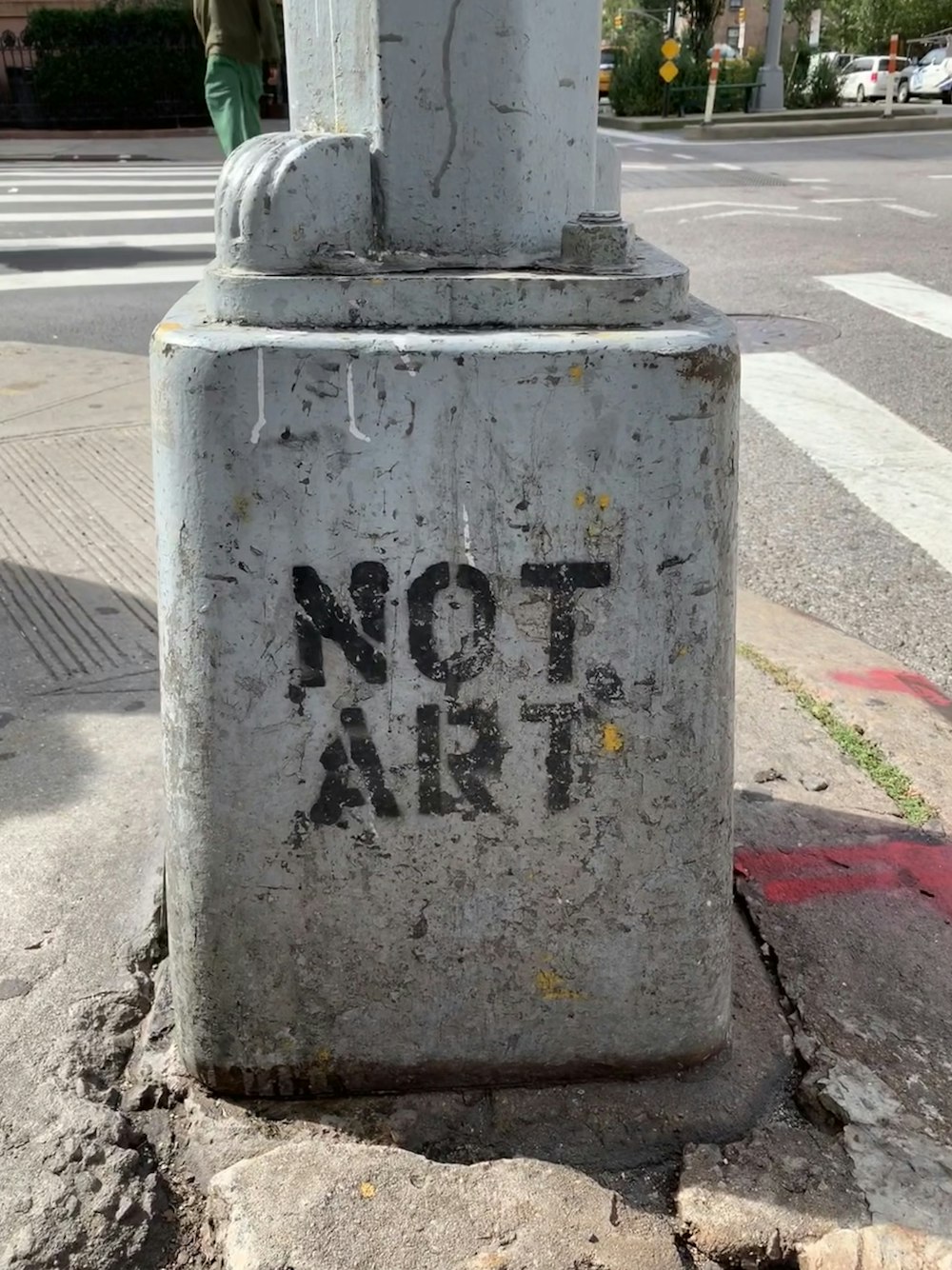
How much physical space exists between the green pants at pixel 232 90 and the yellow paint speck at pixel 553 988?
25.8 feet

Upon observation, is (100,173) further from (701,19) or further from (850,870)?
(701,19)

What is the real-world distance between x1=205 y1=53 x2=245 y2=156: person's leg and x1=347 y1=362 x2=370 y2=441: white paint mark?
304 inches

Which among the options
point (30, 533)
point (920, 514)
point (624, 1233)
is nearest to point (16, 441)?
point (30, 533)

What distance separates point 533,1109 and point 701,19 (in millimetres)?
34160

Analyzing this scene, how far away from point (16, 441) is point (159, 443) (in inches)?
157

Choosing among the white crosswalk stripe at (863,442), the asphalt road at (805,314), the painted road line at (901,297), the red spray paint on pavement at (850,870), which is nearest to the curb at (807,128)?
the asphalt road at (805,314)

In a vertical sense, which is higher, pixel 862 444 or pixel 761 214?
pixel 761 214

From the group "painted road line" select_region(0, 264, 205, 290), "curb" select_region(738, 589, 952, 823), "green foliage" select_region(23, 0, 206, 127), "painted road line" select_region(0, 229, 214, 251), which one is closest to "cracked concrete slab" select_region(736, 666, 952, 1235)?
"curb" select_region(738, 589, 952, 823)

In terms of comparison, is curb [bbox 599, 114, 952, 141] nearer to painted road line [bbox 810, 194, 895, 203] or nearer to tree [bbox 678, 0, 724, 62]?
tree [bbox 678, 0, 724, 62]

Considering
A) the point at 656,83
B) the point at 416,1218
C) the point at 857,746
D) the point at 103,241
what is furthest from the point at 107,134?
the point at 416,1218

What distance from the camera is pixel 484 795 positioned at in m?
1.73

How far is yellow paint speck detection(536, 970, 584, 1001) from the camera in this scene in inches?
71.2

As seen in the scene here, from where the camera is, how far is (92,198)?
1344cm

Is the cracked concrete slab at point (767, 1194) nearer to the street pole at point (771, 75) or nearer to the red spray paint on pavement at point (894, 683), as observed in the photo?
the red spray paint on pavement at point (894, 683)
